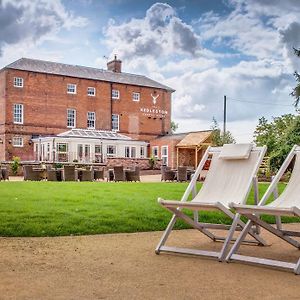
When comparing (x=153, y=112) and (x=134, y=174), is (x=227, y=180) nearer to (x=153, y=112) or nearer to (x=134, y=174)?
(x=134, y=174)

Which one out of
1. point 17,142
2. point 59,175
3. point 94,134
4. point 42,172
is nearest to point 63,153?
point 94,134

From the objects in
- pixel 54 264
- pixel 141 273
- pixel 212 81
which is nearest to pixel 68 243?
pixel 54 264

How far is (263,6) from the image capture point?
18.6m

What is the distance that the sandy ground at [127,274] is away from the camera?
136 inches

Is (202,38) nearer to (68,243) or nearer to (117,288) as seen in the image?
(68,243)

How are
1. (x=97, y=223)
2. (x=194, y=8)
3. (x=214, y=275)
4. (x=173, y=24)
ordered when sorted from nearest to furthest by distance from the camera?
1. (x=214, y=275)
2. (x=97, y=223)
3. (x=194, y=8)
4. (x=173, y=24)

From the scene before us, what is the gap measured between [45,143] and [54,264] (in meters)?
29.4

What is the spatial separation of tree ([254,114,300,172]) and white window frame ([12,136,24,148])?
15444 millimetres

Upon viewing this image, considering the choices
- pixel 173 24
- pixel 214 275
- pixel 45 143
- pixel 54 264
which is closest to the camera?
pixel 214 275

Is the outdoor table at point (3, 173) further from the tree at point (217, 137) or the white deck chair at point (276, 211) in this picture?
the white deck chair at point (276, 211)

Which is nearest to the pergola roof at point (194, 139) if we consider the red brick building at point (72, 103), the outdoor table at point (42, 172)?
the red brick building at point (72, 103)

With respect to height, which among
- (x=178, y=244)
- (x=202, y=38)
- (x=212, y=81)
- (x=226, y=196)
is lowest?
(x=178, y=244)

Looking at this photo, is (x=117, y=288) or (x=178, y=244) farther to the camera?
(x=178, y=244)

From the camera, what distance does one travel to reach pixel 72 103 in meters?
36.8
